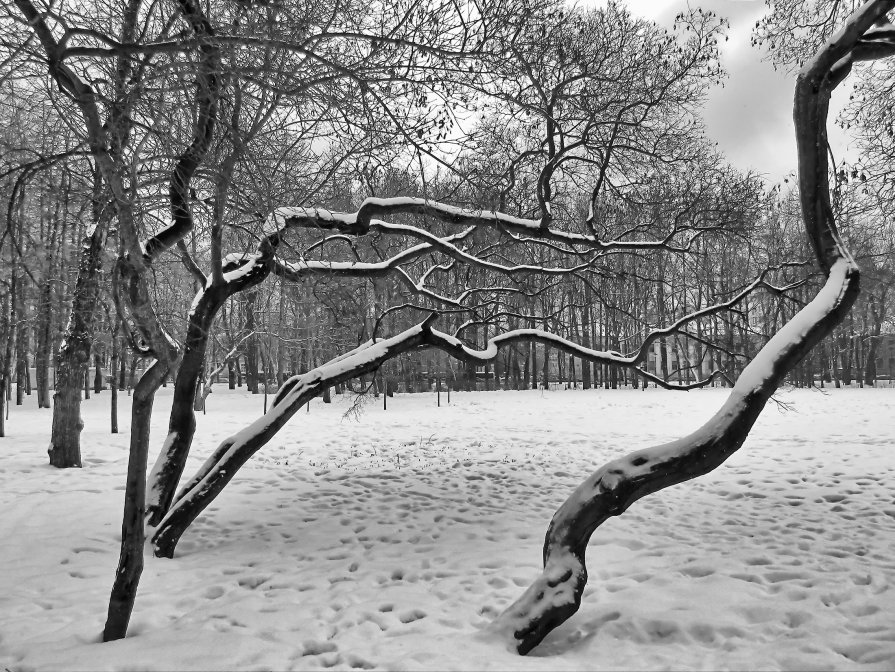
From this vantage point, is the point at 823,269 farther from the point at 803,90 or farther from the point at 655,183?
the point at 655,183

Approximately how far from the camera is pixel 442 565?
553cm

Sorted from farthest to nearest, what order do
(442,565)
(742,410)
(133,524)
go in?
(442,565)
(742,410)
(133,524)

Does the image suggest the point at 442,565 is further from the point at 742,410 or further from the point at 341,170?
the point at 341,170

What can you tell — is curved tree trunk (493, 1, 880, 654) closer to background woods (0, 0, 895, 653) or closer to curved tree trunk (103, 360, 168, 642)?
background woods (0, 0, 895, 653)

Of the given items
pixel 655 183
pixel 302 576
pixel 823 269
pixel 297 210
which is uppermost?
pixel 655 183

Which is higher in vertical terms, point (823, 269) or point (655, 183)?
point (655, 183)

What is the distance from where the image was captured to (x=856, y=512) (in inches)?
275

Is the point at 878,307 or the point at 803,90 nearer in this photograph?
the point at 803,90

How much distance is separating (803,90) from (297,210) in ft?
15.0

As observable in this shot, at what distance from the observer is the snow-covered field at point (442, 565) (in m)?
3.56

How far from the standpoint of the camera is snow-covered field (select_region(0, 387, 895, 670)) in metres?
3.56

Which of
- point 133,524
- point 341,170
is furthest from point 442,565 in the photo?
point 341,170

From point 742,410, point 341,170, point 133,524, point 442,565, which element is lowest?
point 442,565

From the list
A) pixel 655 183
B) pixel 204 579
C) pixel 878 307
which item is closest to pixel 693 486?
pixel 655 183
